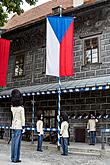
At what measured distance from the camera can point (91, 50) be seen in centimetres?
1455

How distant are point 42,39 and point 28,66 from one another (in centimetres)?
190

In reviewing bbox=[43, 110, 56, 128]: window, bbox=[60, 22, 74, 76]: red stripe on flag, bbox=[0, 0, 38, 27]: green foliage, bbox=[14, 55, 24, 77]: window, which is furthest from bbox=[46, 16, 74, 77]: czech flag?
bbox=[14, 55, 24, 77]: window

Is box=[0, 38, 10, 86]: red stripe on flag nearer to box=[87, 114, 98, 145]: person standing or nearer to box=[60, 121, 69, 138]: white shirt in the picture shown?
box=[87, 114, 98, 145]: person standing

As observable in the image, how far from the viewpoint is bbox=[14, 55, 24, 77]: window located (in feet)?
58.1

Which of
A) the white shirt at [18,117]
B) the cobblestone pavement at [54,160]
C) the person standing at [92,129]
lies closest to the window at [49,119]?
the person standing at [92,129]

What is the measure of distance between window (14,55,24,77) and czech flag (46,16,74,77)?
603cm

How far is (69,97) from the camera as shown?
14703 millimetres

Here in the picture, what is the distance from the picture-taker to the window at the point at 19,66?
17.7m

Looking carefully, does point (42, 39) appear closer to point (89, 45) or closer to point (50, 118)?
point (89, 45)

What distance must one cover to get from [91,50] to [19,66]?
213 inches

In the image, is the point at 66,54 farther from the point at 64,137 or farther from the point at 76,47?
the point at 64,137

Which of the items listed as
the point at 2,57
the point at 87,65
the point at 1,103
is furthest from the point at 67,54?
the point at 1,103

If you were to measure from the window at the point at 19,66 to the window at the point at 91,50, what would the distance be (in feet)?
15.6

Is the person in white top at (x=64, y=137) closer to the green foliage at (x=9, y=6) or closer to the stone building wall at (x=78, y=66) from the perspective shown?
the stone building wall at (x=78, y=66)
